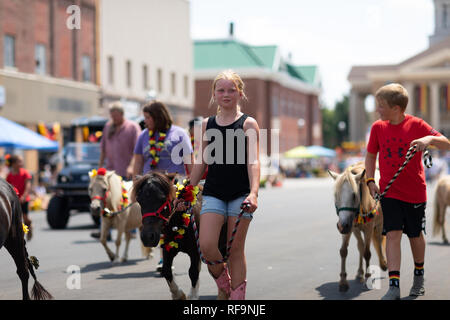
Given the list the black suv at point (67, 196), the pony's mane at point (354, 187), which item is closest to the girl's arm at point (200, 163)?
the pony's mane at point (354, 187)

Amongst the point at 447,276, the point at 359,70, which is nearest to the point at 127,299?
the point at 447,276

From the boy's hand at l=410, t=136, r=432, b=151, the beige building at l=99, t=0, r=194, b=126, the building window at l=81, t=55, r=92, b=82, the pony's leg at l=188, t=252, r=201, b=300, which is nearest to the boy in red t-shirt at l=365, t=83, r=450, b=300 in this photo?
the boy's hand at l=410, t=136, r=432, b=151

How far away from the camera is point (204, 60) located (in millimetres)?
78500

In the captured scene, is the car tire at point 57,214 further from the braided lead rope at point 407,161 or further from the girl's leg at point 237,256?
the girl's leg at point 237,256

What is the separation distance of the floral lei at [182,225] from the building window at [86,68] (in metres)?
35.7

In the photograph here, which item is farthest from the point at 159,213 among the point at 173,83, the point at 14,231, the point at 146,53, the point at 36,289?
the point at 173,83

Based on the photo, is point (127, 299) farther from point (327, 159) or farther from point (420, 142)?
point (327, 159)

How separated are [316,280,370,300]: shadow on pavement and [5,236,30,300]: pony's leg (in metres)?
2.78

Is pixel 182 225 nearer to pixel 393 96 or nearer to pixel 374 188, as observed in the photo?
pixel 374 188

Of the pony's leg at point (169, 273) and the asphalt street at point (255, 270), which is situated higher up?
the pony's leg at point (169, 273)

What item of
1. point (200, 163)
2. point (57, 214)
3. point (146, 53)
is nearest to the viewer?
point (200, 163)

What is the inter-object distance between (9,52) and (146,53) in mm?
15775

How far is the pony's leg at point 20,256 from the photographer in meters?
7.40

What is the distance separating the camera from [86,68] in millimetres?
42625
